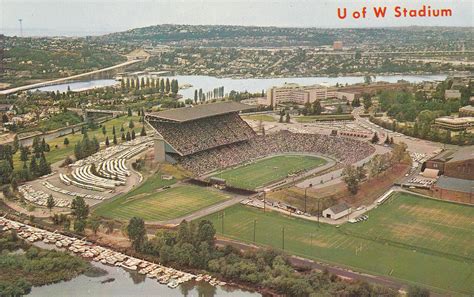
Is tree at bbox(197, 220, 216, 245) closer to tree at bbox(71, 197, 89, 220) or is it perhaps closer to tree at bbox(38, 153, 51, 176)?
tree at bbox(71, 197, 89, 220)

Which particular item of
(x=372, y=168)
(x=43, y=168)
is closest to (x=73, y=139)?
(x=43, y=168)

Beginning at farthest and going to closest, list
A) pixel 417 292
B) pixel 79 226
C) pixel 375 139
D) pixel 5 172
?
pixel 375 139 → pixel 5 172 → pixel 79 226 → pixel 417 292

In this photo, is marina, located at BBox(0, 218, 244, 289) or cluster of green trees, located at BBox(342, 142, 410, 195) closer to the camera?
marina, located at BBox(0, 218, 244, 289)

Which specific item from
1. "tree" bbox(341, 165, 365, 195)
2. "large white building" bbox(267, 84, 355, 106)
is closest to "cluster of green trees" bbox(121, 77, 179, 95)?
"large white building" bbox(267, 84, 355, 106)

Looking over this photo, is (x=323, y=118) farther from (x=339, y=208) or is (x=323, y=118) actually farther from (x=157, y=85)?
(x=157, y=85)

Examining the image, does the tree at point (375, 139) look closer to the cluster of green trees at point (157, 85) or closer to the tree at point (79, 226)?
the tree at point (79, 226)

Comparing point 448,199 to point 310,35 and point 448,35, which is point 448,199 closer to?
point 448,35

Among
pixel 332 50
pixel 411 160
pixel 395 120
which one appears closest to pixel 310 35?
pixel 332 50
